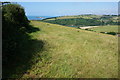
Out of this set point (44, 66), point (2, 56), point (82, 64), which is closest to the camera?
point (2, 56)

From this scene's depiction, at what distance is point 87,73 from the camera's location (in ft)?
17.3

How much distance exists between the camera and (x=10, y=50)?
567cm

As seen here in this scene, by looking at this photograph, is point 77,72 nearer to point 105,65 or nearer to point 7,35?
point 105,65

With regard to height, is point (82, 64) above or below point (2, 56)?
below

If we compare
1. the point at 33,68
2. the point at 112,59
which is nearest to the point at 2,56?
the point at 33,68

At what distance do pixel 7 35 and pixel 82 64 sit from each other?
467 cm

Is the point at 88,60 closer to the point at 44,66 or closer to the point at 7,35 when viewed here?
the point at 44,66

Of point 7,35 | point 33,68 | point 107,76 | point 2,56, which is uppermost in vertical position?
point 7,35

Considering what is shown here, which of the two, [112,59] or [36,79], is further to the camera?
[112,59]

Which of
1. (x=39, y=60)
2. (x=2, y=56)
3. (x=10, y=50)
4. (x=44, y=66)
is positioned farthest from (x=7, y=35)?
(x=44, y=66)

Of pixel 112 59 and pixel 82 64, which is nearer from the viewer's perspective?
pixel 82 64

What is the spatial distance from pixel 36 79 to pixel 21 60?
1.99m

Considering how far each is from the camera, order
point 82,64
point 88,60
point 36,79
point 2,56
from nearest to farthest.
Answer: point 36,79
point 2,56
point 82,64
point 88,60

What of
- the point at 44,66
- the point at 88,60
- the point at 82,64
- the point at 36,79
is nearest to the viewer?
the point at 36,79
